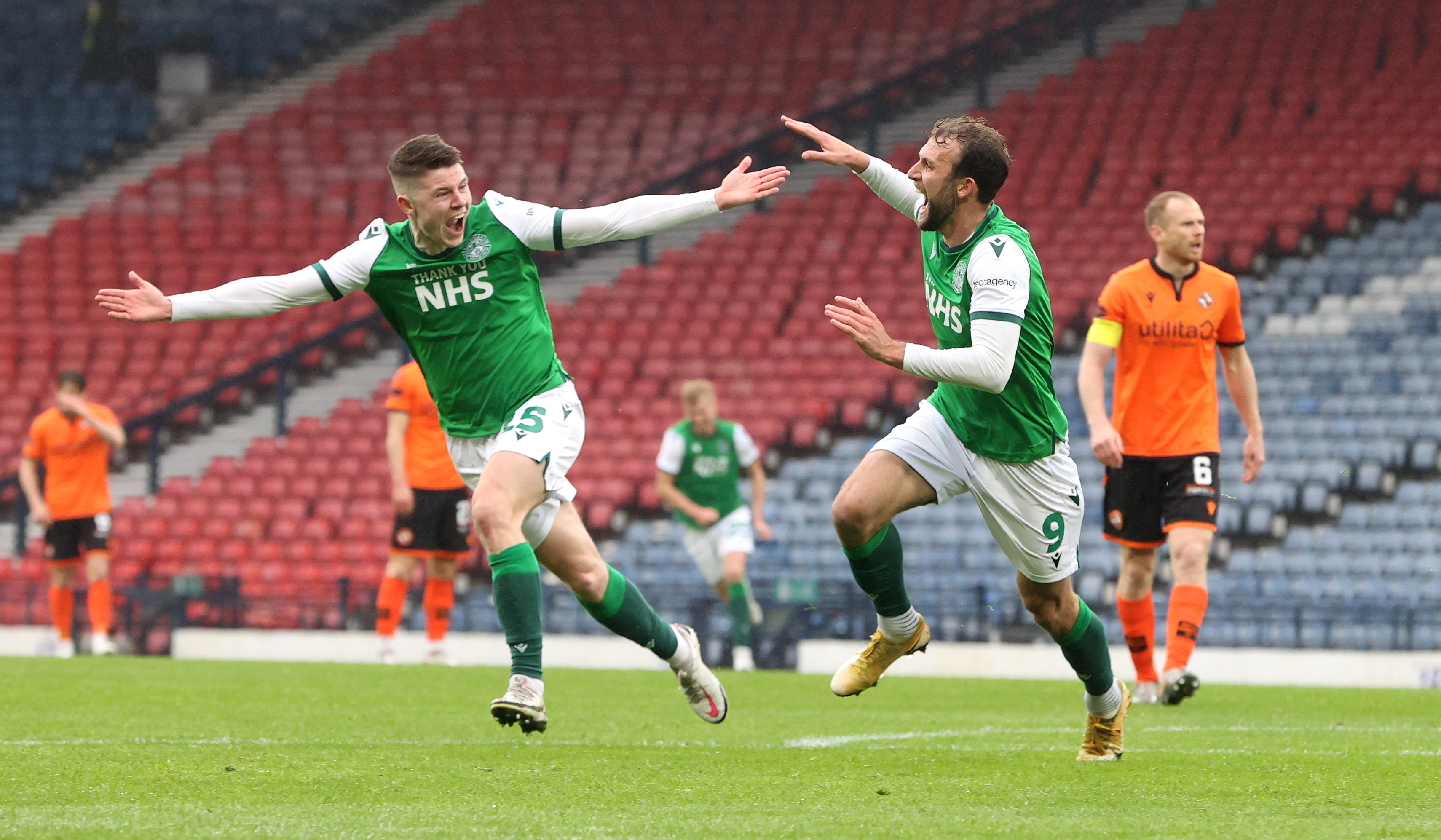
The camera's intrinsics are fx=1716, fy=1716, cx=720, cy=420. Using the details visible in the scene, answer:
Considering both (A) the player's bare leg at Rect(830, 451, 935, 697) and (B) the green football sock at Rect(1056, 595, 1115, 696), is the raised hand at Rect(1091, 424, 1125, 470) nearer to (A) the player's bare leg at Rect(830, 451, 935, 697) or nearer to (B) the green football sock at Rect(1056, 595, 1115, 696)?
(A) the player's bare leg at Rect(830, 451, 935, 697)

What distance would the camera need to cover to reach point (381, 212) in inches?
882

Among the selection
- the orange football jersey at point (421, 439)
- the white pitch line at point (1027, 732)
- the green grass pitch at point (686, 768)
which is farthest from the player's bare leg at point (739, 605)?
the white pitch line at point (1027, 732)

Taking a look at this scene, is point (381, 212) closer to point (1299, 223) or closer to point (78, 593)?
point (78, 593)

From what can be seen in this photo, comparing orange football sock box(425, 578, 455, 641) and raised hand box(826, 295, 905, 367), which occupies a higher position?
raised hand box(826, 295, 905, 367)

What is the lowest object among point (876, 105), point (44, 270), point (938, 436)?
point (938, 436)

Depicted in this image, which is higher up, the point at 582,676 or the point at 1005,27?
the point at 1005,27

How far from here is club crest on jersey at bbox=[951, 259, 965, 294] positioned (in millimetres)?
5633

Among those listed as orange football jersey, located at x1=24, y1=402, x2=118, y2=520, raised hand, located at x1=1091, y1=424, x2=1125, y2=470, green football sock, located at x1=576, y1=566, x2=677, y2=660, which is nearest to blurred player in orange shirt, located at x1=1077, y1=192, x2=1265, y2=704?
raised hand, located at x1=1091, y1=424, x2=1125, y2=470

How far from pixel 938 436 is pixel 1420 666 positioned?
315 inches

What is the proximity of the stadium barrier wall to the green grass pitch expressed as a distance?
3.44m

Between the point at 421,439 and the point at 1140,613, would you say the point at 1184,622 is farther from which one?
the point at 421,439

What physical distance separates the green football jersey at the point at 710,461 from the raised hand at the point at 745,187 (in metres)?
6.88

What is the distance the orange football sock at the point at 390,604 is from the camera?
12.1 meters

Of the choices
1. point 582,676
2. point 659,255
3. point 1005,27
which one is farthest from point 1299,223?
point 582,676
